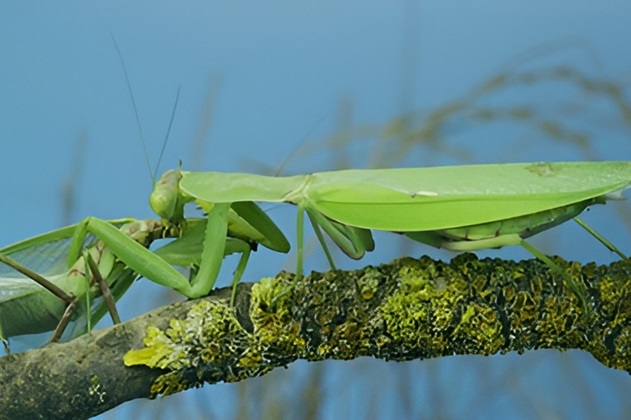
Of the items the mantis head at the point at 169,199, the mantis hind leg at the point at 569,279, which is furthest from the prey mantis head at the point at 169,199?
the mantis hind leg at the point at 569,279

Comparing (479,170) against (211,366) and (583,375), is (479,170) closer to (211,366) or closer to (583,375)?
(211,366)

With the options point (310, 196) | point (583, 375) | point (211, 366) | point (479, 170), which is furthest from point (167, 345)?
point (583, 375)

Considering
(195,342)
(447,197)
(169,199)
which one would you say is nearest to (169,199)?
(169,199)

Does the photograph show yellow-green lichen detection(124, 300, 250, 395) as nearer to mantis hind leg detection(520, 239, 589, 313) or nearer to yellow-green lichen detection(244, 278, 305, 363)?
yellow-green lichen detection(244, 278, 305, 363)

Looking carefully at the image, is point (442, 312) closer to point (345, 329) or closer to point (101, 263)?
point (345, 329)

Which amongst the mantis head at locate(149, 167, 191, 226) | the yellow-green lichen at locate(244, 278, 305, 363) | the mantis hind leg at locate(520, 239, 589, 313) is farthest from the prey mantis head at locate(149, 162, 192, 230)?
the mantis hind leg at locate(520, 239, 589, 313)
